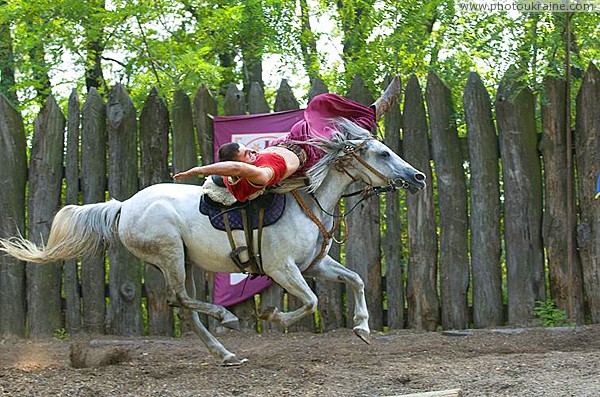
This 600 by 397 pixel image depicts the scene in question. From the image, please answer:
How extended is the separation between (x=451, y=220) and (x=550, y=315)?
1.21 metres

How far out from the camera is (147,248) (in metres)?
6.83

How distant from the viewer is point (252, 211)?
6.56 m

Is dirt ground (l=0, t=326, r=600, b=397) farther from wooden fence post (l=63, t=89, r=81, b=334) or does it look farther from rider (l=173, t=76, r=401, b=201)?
rider (l=173, t=76, r=401, b=201)

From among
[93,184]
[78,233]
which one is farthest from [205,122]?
[78,233]

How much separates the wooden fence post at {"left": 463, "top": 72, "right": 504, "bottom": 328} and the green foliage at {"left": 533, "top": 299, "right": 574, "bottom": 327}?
0.37 meters

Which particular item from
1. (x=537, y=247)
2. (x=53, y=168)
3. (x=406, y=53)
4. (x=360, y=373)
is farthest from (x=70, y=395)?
(x=406, y=53)

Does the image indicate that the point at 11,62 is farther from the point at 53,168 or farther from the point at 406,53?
the point at 406,53

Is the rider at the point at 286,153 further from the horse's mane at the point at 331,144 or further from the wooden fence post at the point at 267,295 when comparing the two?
the wooden fence post at the point at 267,295

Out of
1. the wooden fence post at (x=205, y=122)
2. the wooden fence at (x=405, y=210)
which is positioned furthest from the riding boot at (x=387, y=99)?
the wooden fence post at (x=205, y=122)

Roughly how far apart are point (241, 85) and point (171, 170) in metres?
3.82

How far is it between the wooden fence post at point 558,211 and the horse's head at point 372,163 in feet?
7.11

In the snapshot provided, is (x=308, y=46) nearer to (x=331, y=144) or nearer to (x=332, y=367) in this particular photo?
(x=331, y=144)

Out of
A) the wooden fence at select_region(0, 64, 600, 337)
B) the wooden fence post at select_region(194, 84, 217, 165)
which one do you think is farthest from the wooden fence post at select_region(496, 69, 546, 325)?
the wooden fence post at select_region(194, 84, 217, 165)

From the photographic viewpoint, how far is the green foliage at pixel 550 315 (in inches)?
322
